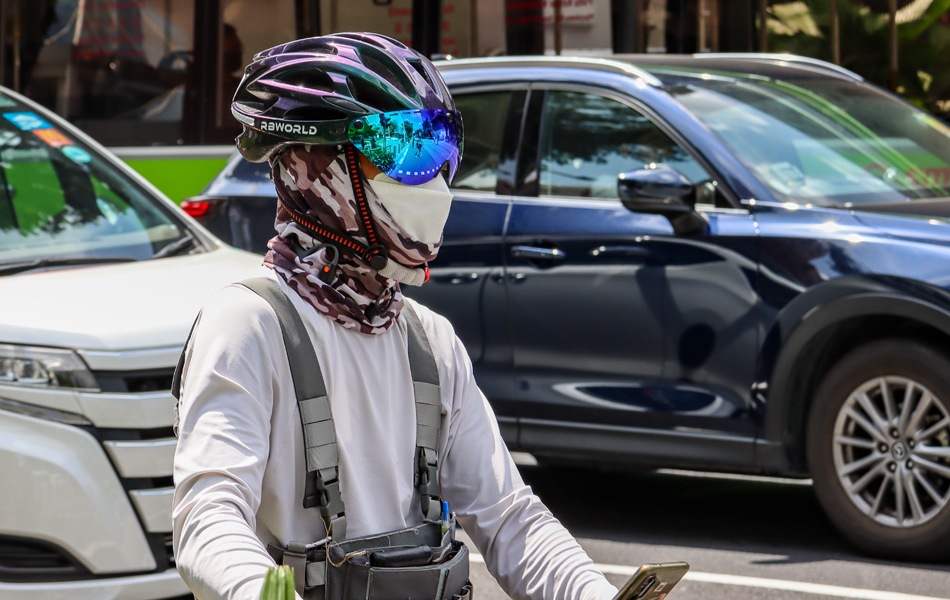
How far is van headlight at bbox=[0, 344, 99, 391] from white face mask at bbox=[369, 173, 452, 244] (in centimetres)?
230

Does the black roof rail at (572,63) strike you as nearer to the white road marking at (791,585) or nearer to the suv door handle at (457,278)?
the suv door handle at (457,278)

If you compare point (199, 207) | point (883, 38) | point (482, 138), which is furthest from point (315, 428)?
point (883, 38)

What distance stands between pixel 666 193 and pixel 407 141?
12.7ft

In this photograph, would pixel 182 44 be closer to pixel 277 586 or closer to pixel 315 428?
pixel 315 428

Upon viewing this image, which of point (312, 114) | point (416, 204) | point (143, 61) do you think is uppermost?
point (312, 114)

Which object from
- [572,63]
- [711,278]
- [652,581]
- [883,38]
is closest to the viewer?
[652,581]

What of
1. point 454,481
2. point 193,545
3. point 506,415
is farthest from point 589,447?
point 193,545

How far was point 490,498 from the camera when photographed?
2271mm

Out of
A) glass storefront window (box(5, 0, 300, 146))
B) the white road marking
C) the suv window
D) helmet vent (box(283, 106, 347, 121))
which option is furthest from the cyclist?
glass storefront window (box(5, 0, 300, 146))

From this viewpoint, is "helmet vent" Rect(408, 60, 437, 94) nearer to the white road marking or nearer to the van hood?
the van hood

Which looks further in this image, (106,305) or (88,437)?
(106,305)

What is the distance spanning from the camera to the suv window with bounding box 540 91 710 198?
6312mm

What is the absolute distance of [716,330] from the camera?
19.3ft

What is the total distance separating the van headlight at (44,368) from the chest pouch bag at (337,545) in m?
2.27
